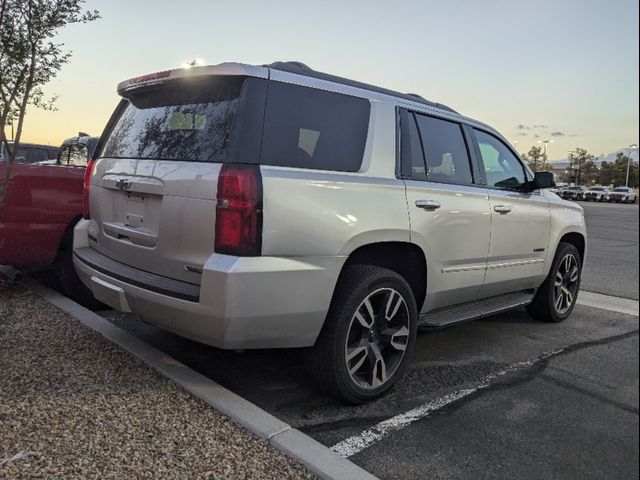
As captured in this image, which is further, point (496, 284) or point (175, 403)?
point (496, 284)

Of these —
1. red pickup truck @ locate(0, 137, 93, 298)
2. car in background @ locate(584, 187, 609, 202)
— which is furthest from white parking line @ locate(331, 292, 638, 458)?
car in background @ locate(584, 187, 609, 202)

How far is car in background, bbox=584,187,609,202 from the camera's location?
6016 cm

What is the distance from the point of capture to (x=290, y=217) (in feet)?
9.50

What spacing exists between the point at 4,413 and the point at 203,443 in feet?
3.50

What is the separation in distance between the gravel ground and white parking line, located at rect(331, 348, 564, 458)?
17.8 inches

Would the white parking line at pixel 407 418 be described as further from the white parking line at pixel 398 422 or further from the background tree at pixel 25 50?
the background tree at pixel 25 50

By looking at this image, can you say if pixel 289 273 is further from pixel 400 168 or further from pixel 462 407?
pixel 462 407

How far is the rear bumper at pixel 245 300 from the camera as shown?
9.09 feet

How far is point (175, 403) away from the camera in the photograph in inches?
119

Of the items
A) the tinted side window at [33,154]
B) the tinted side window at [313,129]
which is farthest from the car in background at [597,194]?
the tinted side window at [313,129]

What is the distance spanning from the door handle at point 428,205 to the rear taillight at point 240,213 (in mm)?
1270

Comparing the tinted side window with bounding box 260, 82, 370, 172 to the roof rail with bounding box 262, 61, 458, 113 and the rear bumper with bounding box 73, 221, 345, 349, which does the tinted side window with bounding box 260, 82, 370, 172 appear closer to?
the roof rail with bounding box 262, 61, 458, 113

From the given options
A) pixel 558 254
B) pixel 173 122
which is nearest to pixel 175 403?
pixel 173 122

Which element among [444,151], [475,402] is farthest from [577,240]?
[475,402]
